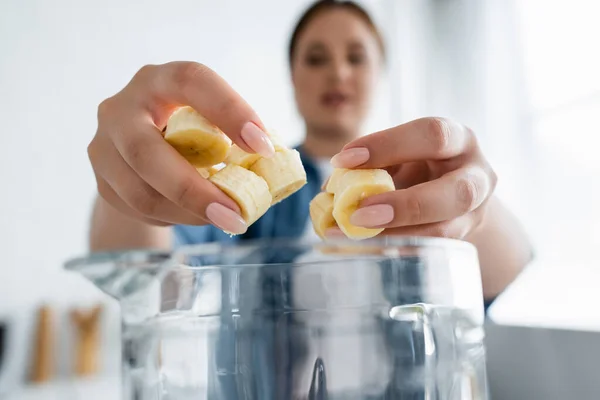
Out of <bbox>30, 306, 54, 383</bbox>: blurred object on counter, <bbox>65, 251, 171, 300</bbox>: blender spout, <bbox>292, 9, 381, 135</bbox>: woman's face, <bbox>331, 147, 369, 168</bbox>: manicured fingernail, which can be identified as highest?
<bbox>292, 9, 381, 135</bbox>: woman's face

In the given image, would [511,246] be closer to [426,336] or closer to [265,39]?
[426,336]

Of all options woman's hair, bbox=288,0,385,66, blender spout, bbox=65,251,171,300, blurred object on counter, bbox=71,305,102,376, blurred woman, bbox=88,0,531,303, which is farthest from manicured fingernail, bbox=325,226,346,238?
blurred object on counter, bbox=71,305,102,376

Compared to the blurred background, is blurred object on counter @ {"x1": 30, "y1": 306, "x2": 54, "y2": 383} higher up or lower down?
lower down

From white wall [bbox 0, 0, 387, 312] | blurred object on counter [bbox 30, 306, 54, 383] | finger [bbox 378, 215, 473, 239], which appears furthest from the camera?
white wall [bbox 0, 0, 387, 312]

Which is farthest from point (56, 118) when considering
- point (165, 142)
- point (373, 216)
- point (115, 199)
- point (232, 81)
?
point (373, 216)

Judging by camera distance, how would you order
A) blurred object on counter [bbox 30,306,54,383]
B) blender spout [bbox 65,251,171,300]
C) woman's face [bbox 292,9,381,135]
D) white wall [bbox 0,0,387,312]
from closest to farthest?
blender spout [bbox 65,251,171,300]
woman's face [bbox 292,9,381,135]
blurred object on counter [bbox 30,306,54,383]
white wall [bbox 0,0,387,312]

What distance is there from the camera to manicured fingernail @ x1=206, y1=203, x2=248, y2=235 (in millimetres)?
316

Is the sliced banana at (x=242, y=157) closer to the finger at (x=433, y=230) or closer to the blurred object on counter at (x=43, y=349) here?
the finger at (x=433, y=230)

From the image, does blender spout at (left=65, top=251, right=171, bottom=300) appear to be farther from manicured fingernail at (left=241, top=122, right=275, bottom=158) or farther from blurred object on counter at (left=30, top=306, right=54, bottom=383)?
blurred object on counter at (left=30, top=306, right=54, bottom=383)

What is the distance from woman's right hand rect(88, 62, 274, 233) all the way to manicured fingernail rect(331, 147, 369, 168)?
0.05 meters

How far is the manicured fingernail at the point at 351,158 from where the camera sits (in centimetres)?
34

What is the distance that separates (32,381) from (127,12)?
1.33 m

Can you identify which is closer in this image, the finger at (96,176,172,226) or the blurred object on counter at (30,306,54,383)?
the finger at (96,176,172,226)

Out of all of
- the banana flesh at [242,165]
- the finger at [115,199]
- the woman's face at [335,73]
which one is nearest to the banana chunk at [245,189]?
the banana flesh at [242,165]
